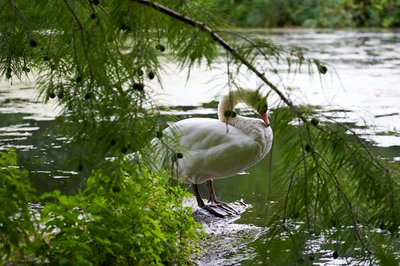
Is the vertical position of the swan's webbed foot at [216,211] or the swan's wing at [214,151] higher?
the swan's wing at [214,151]

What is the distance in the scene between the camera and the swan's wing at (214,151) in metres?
5.46

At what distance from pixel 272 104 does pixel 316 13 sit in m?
27.4

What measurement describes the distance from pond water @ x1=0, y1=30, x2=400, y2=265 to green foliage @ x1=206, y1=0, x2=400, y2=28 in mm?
10212

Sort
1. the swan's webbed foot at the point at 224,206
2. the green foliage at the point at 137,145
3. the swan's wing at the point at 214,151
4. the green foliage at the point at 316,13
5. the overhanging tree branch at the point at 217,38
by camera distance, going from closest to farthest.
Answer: the overhanging tree branch at the point at 217,38
the green foliage at the point at 137,145
the swan's wing at the point at 214,151
the swan's webbed foot at the point at 224,206
the green foliage at the point at 316,13

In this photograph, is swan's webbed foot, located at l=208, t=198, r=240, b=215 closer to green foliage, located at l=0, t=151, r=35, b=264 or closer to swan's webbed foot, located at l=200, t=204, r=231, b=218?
swan's webbed foot, located at l=200, t=204, r=231, b=218

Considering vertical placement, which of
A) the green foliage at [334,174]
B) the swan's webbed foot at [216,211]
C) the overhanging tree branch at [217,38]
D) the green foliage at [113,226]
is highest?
the overhanging tree branch at [217,38]

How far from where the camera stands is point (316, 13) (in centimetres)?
3034

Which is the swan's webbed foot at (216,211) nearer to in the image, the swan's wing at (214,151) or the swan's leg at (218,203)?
the swan's leg at (218,203)

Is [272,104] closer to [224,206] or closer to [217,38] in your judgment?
[217,38]

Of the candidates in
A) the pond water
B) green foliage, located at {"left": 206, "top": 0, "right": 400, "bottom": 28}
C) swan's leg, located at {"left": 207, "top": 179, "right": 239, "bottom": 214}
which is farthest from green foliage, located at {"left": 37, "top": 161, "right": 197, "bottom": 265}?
green foliage, located at {"left": 206, "top": 0, "right": 400, "bottom": 28}

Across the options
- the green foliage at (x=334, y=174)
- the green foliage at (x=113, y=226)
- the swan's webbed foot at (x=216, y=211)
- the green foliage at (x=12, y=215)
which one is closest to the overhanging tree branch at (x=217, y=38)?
the green foliage at (x=334, y=174)

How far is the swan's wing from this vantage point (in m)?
5.46

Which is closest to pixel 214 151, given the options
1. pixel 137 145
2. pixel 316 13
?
pixel 137 145

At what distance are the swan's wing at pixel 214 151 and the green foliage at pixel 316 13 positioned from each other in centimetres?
2392
